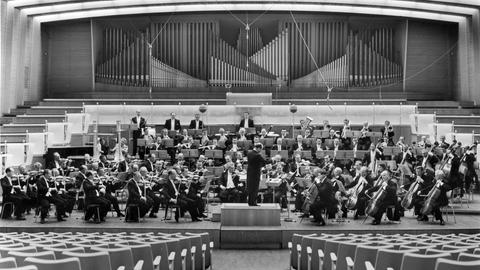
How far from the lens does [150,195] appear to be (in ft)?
41.7

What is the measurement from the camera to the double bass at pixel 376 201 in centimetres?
1187

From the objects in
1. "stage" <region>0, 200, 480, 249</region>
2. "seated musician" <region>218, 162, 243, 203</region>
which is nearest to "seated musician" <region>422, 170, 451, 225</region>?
"stage" <region>0, 200, 480, 249</region>

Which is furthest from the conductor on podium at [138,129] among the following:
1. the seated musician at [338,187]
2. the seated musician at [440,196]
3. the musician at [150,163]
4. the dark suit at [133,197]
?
the seated musician at [440,196]

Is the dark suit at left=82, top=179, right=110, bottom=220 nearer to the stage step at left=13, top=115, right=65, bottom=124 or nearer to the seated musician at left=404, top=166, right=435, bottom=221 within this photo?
the seated musician at left=404, top=166, right=435, bottom=221

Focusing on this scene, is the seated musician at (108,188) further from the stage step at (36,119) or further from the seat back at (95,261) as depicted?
the seat back at (95,261)

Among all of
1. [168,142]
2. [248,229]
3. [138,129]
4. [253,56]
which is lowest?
[248,229]

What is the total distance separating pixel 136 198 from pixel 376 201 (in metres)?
4.39

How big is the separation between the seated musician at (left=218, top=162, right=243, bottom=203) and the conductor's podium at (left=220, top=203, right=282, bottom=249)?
4.99ft

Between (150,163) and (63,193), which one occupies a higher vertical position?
(150,163)

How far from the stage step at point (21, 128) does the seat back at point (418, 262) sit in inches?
591

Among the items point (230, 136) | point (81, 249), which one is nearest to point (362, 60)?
point (230, 136)

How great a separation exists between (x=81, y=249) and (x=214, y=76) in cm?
1662

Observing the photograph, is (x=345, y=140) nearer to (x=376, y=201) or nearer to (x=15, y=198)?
(x=376, y=201)

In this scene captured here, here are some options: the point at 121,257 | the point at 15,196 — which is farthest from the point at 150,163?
the point at 121,257
